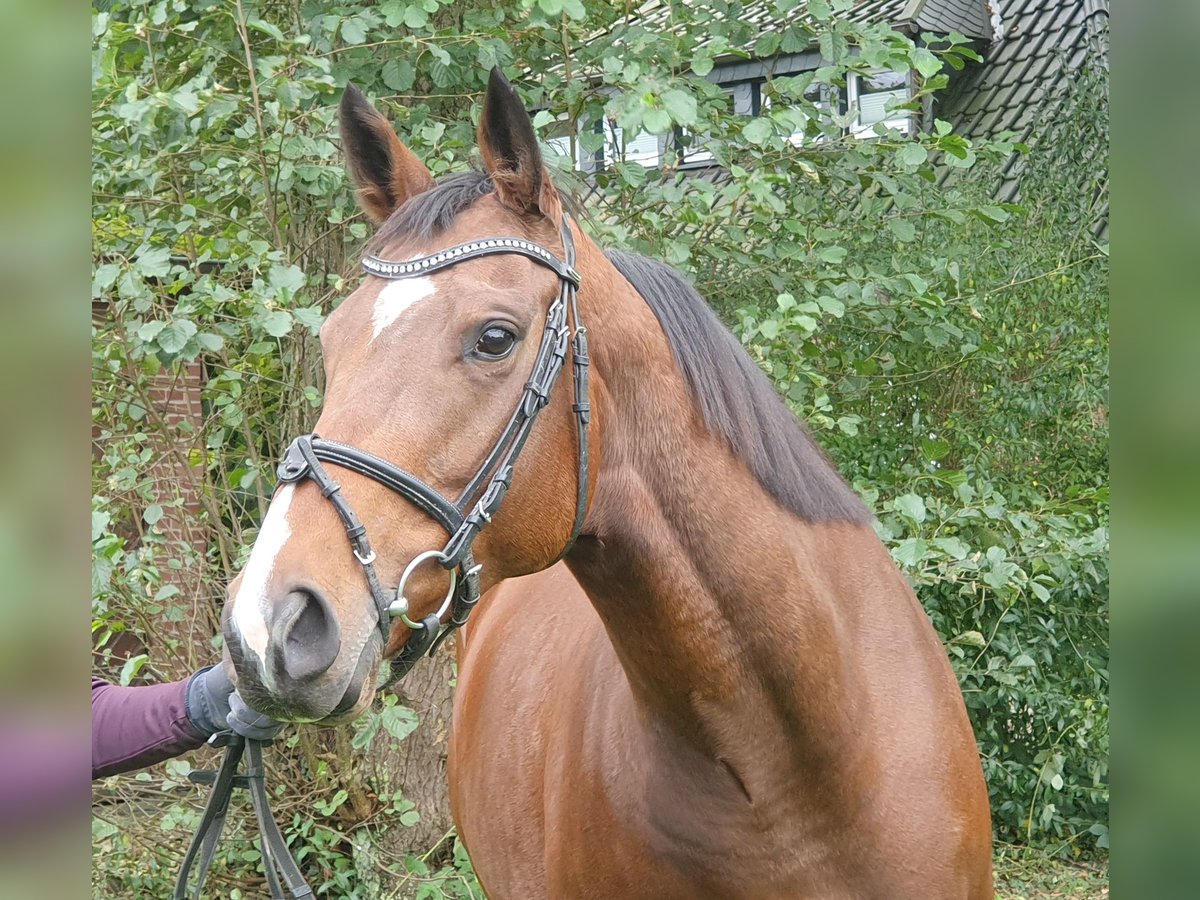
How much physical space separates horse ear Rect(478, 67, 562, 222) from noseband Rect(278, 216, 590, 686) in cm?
8

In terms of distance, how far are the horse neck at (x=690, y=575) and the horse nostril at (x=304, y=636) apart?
0.55m

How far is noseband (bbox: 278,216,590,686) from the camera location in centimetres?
158

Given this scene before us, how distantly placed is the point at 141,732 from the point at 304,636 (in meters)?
1.07

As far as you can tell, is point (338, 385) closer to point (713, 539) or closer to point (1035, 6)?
point (713, 539)

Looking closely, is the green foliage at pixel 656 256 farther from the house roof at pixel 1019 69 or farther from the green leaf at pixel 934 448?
the house roof at pixel 1019 69

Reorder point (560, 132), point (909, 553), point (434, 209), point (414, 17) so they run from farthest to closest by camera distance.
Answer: point (560, 132) < point (909, 553) < point (414, 17) < point (434, 209)

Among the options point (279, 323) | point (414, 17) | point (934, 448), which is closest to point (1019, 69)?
point (934, 448)

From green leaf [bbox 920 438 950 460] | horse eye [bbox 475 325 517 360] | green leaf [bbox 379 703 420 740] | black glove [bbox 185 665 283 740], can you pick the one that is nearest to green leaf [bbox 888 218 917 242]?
green leaf [bbox 920 438 950 460]

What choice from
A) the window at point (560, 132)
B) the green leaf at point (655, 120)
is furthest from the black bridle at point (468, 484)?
the window at point (560, 132)

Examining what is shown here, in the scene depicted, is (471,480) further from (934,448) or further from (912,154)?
(934,448)

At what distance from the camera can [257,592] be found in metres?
1.44
